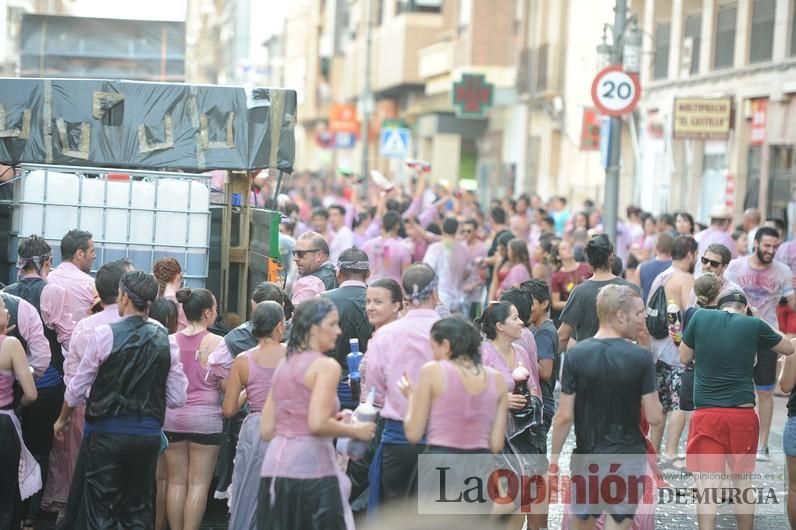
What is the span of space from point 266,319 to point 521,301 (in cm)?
172

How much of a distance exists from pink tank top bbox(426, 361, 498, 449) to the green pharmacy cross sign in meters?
30.7

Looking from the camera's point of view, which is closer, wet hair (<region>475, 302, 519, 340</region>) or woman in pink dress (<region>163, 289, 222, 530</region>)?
wet hair (<region>475, 302, 519, 340</region>)

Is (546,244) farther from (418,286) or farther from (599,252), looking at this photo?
(418,286)

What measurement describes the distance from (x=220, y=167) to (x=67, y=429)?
8.82 feet

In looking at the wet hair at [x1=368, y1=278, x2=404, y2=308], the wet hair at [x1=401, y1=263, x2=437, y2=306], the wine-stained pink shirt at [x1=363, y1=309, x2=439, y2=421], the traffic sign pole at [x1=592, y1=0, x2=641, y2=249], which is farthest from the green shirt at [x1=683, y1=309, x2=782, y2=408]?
the traffic sign pole at [x1=592, y1=0, x2=641, y2=249]

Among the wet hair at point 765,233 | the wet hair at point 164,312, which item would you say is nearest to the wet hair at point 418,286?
the wet hair at point 164,312

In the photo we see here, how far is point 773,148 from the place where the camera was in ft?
76.5

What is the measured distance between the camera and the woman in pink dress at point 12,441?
26.1 feet

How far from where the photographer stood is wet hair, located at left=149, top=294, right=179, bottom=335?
858cm

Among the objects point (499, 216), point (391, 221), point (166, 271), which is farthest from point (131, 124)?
point (499, 216)

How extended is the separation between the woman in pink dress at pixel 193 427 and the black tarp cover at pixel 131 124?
273cm

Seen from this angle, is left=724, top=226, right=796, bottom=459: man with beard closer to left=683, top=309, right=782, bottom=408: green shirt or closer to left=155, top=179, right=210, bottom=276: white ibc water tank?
left=683, top=309, right=782, bottom=408: green shirt

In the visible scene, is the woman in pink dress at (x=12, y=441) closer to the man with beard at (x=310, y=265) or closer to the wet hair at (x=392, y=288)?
the wet hair at (x=392, y=288)

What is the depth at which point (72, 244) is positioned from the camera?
9500 millimetres
